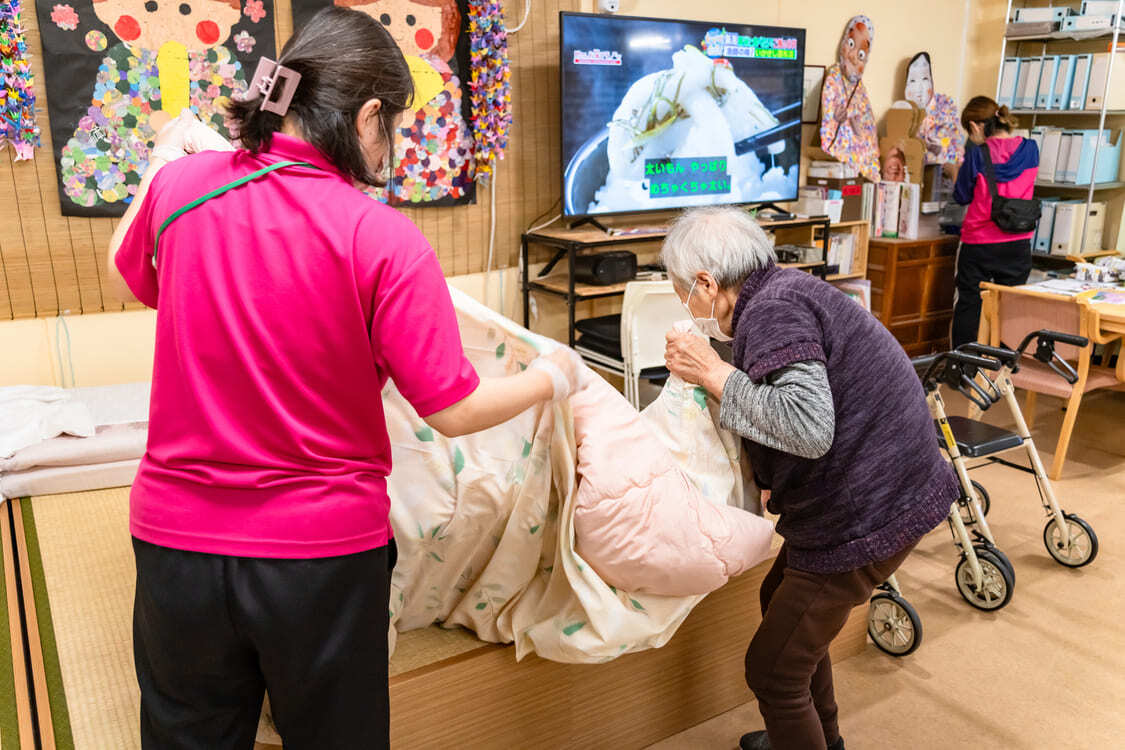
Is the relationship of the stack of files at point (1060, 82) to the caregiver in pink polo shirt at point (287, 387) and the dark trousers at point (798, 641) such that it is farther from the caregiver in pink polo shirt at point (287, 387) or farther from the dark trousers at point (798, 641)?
the caregiver in pink polo shirt at point (287, 387)

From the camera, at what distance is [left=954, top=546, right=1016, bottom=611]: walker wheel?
2.68 m

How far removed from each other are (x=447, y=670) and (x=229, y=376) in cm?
91

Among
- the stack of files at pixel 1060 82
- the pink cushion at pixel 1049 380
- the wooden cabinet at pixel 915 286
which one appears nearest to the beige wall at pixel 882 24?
the stack of files at pixel 1060 82

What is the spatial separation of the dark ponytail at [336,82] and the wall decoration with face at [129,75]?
241 cm

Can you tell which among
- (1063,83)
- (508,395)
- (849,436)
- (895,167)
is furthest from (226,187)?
(1063,83)

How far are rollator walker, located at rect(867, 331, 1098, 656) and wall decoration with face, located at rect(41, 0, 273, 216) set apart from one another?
2586mm

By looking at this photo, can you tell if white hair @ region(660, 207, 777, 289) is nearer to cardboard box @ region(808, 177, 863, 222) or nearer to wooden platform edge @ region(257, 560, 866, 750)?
wooden platform edge @ region(257, 560, 866, 750)

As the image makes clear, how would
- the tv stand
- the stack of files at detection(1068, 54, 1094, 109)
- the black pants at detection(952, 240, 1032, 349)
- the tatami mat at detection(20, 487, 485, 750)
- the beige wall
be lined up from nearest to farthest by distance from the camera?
1. the tatami mat at detection(20, 487, 485, 750)
2. the tv stand
3. the beige wall
4. the black pants at detection(952, 240, 1032, 349)
5. the stack of files at detection(1068, 54, 1094, 109)

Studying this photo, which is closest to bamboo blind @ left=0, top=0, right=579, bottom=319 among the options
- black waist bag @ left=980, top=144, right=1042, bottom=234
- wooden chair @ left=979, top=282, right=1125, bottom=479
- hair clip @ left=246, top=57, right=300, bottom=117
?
wooden chair @ left=979, top=282, right=1125, bottom=479

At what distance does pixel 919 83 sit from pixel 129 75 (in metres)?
4.22

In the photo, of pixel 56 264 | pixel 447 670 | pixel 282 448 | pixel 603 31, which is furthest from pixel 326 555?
pixel 603 31

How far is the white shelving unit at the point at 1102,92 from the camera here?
5012 millimetres

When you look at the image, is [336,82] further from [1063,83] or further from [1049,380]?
[1063,83]

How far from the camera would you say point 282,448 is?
1.12 meters
